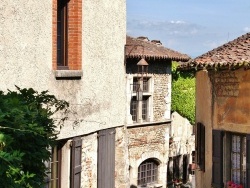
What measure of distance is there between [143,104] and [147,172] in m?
2.43

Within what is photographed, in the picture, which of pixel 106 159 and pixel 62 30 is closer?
pixel 62 30

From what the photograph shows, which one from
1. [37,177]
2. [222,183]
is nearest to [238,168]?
[222,183]

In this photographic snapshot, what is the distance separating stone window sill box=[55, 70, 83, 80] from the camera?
10.7 m

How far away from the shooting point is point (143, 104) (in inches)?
764

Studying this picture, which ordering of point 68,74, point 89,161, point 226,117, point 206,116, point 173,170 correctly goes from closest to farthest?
point 226,117, point 68,74, point 206,116, point 89,161, point 173,170

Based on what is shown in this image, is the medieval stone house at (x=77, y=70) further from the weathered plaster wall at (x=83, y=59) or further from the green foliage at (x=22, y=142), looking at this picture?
the green foliage at (x=22, y=142)

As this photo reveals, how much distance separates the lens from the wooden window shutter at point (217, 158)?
35.0 ft

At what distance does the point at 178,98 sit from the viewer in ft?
77.2

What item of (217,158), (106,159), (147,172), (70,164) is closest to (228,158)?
(217,158)

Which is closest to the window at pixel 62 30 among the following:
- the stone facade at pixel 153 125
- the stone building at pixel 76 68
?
the stone building at pixel 76 68

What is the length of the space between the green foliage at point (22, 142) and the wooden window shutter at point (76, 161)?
513 centimetres

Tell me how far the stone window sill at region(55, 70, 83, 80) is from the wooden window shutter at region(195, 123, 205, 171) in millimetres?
2677

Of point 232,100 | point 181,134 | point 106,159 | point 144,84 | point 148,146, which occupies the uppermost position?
point 144,84

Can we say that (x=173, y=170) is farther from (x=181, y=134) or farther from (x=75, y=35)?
(x=75, y=35)
